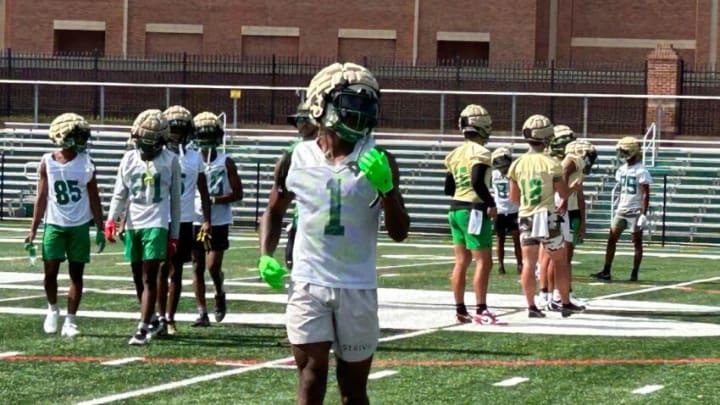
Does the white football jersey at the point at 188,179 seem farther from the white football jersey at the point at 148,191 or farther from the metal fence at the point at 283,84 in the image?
the metal fence at the point at 283,84

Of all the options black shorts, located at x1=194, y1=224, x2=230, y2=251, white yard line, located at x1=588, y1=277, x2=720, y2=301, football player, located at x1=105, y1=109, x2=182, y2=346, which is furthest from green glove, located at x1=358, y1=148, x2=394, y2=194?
white yard line, located at x1=588, y1=277, x2=720, y2=301

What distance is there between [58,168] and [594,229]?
21672 mm

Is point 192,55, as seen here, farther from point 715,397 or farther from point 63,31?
point 715,397

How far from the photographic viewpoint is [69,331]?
43.7ft

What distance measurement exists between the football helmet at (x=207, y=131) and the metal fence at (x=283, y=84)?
2924 cm

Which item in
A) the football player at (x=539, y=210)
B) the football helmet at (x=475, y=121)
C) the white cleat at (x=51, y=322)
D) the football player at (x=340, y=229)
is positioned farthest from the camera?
the football player at (x=539, y=210)

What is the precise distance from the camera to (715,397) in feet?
35.2

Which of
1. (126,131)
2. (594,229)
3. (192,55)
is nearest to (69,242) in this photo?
(594,229)

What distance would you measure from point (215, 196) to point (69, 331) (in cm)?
196

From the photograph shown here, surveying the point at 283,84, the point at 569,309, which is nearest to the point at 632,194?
the point at 569,309

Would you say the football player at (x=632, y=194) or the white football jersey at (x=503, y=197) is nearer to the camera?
the football player at (x=632, y=194)

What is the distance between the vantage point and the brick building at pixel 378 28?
5603 cm

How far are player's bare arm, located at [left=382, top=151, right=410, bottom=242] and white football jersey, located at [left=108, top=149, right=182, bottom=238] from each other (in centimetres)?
535

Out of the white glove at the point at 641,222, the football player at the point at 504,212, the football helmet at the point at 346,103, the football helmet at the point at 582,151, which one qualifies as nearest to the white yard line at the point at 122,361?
the football helmet at the point at 346,103
